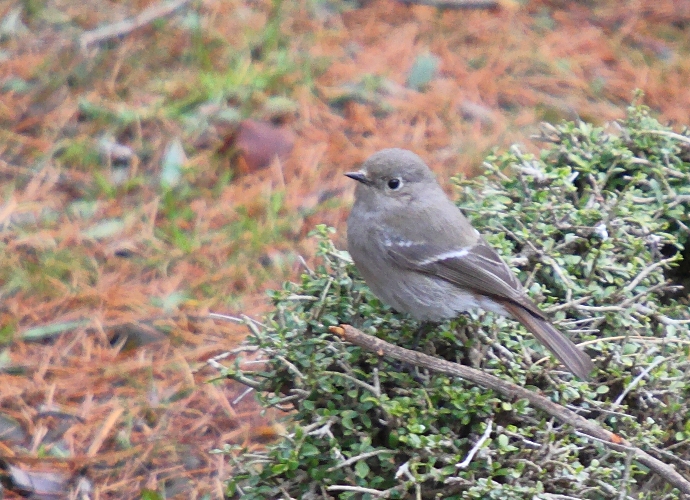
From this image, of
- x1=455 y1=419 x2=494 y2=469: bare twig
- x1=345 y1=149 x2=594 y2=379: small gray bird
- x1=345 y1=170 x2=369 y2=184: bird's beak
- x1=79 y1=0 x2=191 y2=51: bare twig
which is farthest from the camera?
x1=79 y1=0 x2=191 y2=51: bare twig

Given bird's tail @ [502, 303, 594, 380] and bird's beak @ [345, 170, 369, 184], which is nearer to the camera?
bird's tail @ [502, 303, 594, 380]

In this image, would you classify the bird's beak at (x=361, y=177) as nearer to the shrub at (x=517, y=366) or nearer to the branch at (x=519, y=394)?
the shrub at (x=517, y=366)

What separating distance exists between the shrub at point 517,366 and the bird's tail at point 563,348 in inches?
2.5

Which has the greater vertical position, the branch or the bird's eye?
the bird's eye

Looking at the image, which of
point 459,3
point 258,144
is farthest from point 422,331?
point 459,3

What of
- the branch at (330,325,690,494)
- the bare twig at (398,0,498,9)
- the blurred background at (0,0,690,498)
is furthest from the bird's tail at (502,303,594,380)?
the bare twig at (398,0,498,9)

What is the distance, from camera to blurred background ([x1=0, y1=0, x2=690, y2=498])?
4.31m

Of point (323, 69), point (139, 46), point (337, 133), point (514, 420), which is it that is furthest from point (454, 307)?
point (139, 46)

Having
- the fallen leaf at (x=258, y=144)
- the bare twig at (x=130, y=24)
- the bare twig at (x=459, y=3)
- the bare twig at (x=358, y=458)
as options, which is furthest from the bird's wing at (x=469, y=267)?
the bare twig at (x=459, y=3)

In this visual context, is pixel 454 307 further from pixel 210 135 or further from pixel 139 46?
pixel 139 46

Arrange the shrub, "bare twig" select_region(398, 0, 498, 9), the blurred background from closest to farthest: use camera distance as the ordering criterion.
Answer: the shrub → the blurred background → "bare twig" select_region(398, 0, 498, 9)

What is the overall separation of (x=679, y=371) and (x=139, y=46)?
4.93 metres

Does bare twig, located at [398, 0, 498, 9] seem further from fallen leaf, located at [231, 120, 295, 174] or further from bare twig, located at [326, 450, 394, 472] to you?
bare twig, located at [326, 450, 394, 472]

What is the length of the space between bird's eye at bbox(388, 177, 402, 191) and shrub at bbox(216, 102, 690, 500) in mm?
311
